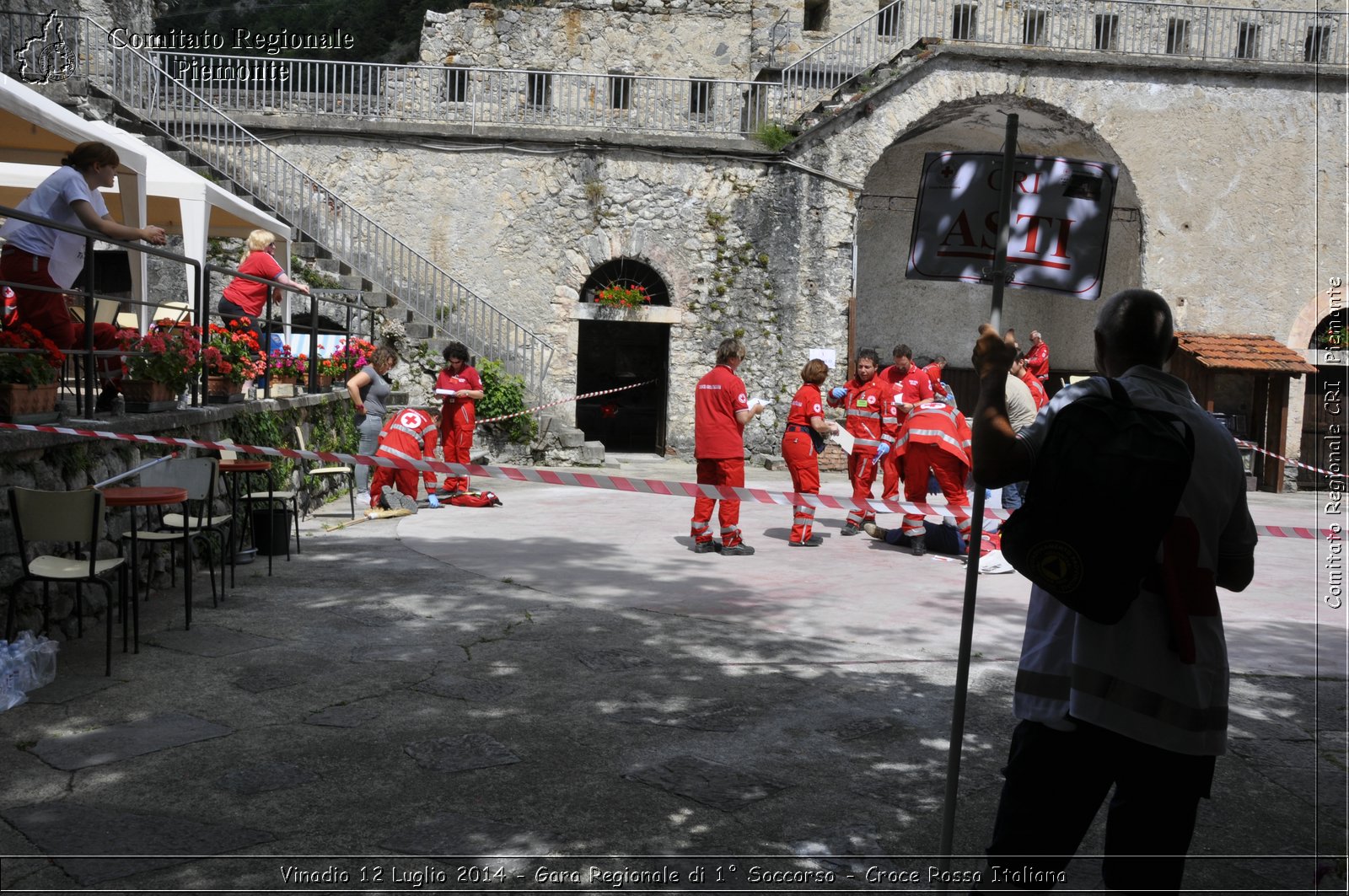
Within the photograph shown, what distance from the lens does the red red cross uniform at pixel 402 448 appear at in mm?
11336

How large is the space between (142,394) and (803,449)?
18.1 ft

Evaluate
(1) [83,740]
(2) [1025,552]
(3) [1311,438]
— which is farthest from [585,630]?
(3) [1311,438]

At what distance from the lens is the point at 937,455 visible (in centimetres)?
985

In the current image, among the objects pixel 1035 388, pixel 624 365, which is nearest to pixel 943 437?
pixel 1035 388

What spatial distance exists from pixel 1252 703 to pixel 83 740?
5.35 metres

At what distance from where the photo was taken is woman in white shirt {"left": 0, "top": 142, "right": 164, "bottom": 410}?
655 centimetres

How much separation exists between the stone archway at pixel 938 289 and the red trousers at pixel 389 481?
13.2 metres

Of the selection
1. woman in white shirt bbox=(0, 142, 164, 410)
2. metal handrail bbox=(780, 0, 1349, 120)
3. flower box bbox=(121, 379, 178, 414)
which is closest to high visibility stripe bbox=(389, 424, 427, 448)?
flower box bbox=(121, 379, 178, 414)

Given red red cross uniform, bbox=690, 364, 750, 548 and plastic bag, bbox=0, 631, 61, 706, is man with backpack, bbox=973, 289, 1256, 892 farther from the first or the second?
red red cross uniform, bbox=690, 364, 750, 548

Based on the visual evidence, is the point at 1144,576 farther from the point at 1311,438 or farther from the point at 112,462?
the point at 1311,438

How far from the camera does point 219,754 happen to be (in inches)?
175

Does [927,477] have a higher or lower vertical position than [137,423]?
lower

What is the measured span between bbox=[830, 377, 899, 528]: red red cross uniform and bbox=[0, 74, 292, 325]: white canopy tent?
663 cm

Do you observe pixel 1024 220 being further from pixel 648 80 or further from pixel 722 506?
pixel 648 80
